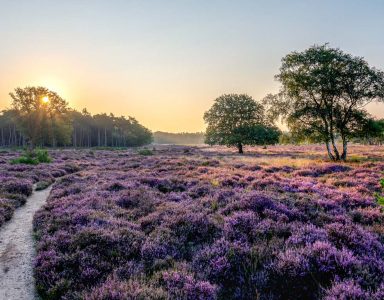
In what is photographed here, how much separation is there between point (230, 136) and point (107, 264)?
44.2 metres

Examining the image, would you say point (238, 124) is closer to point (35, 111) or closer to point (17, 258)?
point (35, 111)

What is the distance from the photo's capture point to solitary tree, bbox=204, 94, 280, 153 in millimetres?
49219

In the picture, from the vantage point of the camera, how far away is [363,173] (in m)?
17.4

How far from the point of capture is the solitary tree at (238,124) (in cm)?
4922

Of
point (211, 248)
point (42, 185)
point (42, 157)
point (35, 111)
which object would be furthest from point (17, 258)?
point (35, 111)

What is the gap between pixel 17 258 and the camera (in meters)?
7.15

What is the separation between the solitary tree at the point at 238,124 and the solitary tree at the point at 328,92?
18.1 m

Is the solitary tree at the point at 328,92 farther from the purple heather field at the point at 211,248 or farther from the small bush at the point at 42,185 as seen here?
the small bush at the point at 42,185

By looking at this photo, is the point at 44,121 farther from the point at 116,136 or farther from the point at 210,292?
the point at 116,136

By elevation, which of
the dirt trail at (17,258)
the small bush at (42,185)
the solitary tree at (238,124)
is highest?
the solitary tree at (238,124)

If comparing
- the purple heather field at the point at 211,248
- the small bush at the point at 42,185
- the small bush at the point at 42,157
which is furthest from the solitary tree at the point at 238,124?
the purple heather field at the point at 211,248

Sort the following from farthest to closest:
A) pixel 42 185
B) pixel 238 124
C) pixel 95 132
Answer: pixel 95 132
pixel 238 124
pixel 42 185

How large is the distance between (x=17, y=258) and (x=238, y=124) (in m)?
46.1

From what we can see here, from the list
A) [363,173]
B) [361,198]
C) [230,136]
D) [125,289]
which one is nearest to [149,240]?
[125,289]
